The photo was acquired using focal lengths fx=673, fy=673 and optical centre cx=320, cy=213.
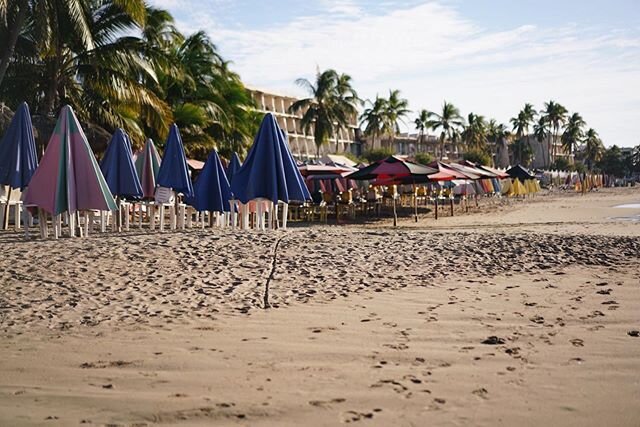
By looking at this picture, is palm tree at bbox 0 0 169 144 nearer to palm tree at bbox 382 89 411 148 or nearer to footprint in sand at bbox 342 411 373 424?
footprint in sand at bbox 342 411 373 424

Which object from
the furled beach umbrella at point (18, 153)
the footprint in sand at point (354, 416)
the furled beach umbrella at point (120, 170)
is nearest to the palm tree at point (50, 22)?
the furled beach umbrella at point (18, 153)

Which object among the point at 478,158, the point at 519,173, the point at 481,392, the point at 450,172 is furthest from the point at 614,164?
the point at 481,392

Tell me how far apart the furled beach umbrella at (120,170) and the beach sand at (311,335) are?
2581mm

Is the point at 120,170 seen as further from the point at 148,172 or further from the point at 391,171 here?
the point at 391,171

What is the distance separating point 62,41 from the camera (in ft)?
57.9

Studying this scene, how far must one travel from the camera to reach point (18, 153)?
11.7 m

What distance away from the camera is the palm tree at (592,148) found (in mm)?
105375

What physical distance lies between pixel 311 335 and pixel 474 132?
Answer: 80447 mm

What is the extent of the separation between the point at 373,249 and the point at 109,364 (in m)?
5.44

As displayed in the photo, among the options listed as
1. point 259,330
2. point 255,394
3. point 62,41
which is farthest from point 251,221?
point 255,394

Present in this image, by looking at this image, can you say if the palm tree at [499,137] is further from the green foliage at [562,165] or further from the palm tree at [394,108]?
the palm tree at [394,108]

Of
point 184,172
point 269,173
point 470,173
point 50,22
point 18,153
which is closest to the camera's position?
point 18,153

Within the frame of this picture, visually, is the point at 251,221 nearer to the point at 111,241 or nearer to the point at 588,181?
the point at 111,241

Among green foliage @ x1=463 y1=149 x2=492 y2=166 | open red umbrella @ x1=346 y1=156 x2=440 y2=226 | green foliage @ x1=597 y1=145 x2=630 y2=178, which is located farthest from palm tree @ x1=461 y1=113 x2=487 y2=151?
open red umbrella @ x1=346 y1=156 x2=440 y2=226
